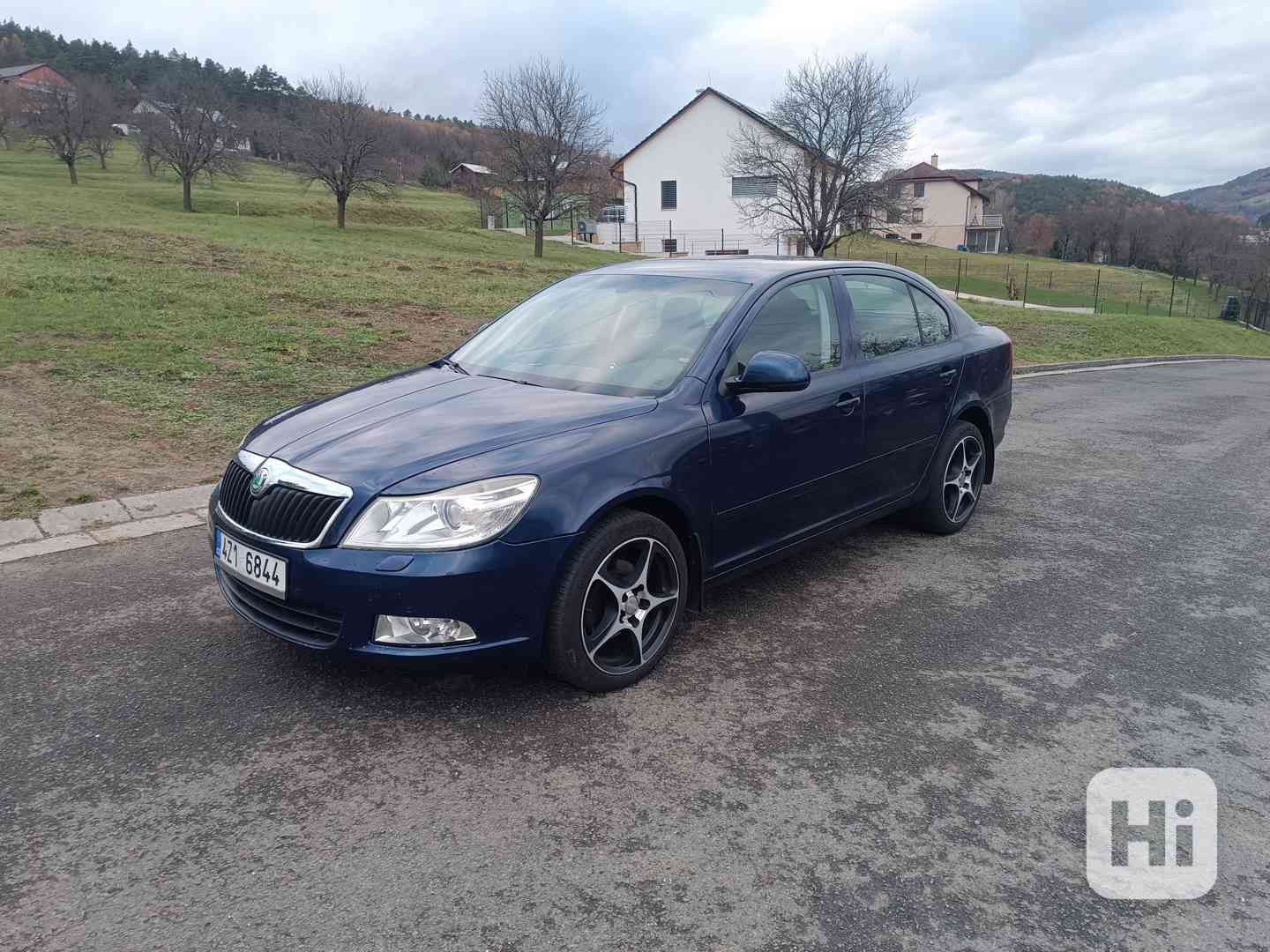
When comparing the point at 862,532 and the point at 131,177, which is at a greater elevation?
the point at 131,177

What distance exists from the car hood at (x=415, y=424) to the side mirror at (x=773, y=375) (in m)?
0.43

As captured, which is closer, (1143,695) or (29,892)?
(29,892)

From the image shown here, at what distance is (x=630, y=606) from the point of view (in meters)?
3.54

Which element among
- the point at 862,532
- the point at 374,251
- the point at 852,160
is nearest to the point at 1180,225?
the point at 852,160

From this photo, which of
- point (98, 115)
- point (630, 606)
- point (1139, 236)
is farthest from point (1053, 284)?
point (630, 606)

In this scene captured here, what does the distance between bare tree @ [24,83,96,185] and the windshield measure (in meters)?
47.6

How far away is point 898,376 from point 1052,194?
146 meters

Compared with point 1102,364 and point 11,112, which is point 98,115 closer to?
point 11,112

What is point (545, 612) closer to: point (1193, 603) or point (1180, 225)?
point (1193, 603)

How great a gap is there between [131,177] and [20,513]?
5309 centimetres

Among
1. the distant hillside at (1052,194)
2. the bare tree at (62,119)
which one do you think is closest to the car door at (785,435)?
the bare tree at (62,119)

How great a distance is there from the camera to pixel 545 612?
3.25 meters

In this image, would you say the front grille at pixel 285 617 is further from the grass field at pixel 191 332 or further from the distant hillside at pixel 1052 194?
the distant hillside at pixel 1052 194

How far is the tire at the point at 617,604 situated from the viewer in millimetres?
3285
